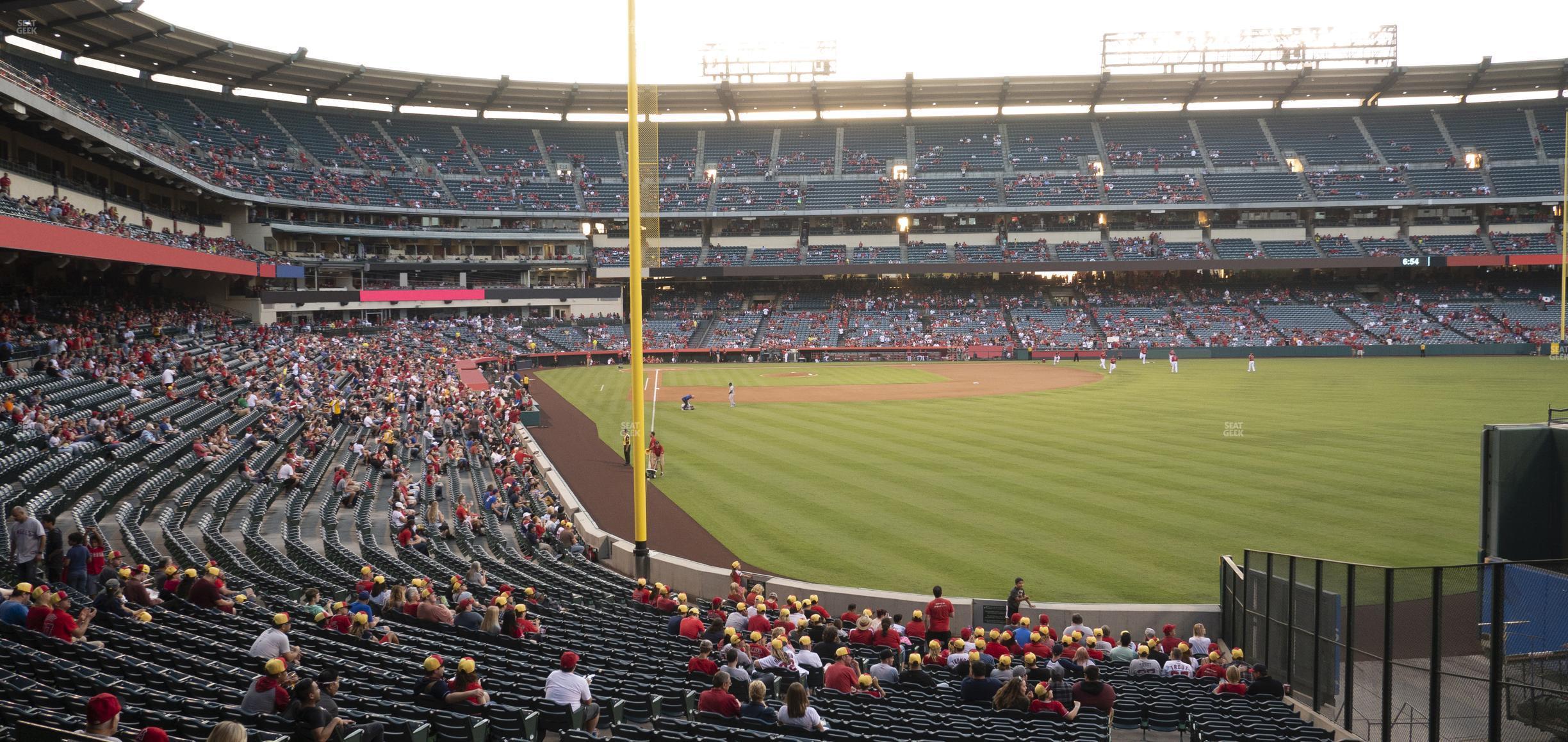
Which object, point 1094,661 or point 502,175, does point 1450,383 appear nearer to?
point 1094,661

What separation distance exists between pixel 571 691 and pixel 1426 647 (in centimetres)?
863

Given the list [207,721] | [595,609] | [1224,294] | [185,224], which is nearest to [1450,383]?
[1224,294]

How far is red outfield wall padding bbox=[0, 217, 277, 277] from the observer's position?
2542cm

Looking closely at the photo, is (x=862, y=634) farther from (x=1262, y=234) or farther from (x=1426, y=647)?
(x=1262, y=234)

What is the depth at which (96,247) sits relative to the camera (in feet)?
103

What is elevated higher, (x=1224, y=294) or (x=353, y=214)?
(x=353, y=214)

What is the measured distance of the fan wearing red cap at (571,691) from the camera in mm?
8414

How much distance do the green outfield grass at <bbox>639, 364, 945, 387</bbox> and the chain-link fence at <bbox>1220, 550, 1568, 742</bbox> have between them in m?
41.1

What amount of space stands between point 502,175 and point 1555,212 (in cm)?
8768

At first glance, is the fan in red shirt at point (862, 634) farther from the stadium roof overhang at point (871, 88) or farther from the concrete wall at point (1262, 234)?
the concrete wall at point (1262, 234)

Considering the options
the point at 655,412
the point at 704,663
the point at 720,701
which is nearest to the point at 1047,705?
the point at 720,701

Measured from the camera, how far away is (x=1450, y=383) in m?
43.5

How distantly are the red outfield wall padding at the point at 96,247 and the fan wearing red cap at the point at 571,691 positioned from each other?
24.9 metres

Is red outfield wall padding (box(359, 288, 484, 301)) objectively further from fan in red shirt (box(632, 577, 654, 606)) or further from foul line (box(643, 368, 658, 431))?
fan in red shirt (box(632, 577, 654, 606))
